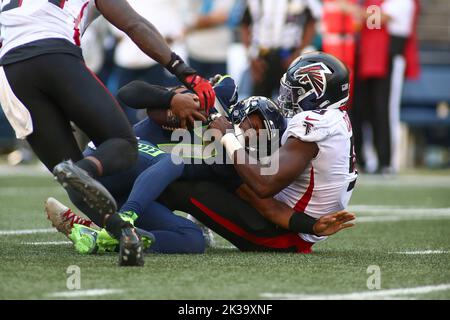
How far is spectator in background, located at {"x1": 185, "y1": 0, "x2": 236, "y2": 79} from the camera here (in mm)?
12852

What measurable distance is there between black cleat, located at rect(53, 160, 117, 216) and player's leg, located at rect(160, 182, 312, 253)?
1026 millimetres

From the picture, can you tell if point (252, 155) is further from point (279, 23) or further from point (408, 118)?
point (408, 118)

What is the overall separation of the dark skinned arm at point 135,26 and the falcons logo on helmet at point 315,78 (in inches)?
31.8

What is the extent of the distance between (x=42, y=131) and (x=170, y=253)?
1.03m

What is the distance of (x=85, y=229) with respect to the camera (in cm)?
552

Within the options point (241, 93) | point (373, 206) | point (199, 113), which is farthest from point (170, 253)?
point (241, 93)

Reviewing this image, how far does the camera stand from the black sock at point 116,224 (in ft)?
15.9

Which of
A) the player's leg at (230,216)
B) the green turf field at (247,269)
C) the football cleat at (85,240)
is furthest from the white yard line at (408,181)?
the football cleat at (85,240)

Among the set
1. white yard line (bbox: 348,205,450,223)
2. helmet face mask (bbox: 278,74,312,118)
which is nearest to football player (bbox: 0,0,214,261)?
helmet face mask (bbox: 278,74,312,118)

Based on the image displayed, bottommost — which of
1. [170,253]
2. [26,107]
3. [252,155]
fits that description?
[170,253]

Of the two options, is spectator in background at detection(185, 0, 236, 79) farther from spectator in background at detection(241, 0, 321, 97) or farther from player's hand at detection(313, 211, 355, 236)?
player's hand at detection(313, 211, 355, 236)

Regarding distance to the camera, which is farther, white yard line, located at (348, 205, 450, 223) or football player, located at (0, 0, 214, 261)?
white yard line, located at (348, 205, 450, 223)

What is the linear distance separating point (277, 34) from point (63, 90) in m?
7.37

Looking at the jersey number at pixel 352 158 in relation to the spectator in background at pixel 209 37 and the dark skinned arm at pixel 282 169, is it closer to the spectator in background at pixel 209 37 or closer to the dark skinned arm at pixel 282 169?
the dark skinned arm at pixel 282 169
